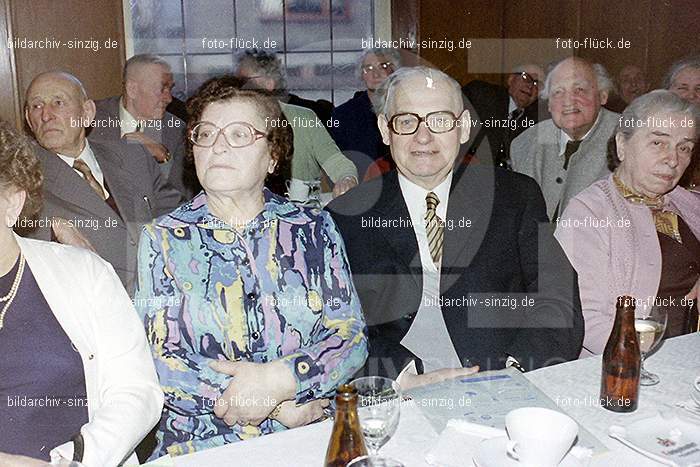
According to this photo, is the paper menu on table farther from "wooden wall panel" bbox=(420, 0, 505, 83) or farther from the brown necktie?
"wooden wall panel" bbox=(420, 0, 505, 83)

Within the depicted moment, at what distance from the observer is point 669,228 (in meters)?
2.34

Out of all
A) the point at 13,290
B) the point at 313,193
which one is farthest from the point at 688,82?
the point at 13,290

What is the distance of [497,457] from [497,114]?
3.62 meters

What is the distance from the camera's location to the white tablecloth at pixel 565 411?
4.09 feet

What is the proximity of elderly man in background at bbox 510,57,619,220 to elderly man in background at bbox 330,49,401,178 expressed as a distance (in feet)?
3.04

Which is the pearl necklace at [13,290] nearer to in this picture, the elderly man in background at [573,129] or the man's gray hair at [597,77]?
the elderly man in background at [573,129]

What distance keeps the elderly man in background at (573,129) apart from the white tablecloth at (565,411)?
1.54 meters

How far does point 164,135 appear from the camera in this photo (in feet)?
11.3

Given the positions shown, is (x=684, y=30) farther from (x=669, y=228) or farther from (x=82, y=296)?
(x=82, y=296)

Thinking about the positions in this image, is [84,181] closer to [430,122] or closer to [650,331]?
[430,122]

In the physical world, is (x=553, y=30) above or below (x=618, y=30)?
above

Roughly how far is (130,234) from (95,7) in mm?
2147

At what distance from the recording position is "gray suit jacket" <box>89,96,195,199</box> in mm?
3236

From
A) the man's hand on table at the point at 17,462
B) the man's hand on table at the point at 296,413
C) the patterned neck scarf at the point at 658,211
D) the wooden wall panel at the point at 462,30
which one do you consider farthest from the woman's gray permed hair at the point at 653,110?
the wooden wall panel at the point at 462,30
